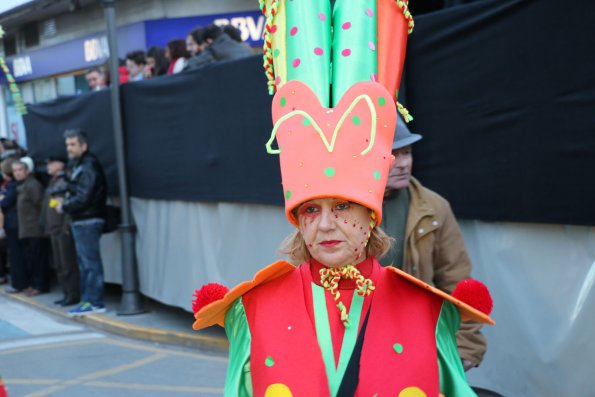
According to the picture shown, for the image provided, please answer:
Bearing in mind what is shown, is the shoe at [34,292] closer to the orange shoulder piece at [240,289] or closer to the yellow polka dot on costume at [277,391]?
the orange shoulder piece at [240,289]

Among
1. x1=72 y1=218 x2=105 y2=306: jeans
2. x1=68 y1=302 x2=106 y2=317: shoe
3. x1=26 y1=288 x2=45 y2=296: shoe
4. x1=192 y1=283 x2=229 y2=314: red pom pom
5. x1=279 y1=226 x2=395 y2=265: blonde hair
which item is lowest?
x1=26 y1=288 x2=45 y2=296: shoe

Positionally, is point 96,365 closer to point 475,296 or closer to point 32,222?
point 32,222

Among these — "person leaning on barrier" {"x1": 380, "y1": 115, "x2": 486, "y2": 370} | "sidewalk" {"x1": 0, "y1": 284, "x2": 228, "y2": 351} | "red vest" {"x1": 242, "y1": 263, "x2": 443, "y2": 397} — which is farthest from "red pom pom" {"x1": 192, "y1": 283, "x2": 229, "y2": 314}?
"sidewalk" {"x1": 0, "y1": 284, "x2": 228, "y2": 351}

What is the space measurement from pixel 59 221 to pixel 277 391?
8.22 metres

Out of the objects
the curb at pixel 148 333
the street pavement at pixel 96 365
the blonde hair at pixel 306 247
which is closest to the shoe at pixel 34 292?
the curb at pixel 148 333

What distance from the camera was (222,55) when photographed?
8438mm

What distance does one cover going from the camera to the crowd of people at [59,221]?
9617 mm

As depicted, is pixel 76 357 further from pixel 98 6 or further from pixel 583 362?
pixel 98 6

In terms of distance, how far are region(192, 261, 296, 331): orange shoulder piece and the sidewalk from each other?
5105 mm

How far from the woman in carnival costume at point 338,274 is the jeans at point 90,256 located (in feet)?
23.0

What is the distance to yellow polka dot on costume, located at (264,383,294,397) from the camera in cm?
268

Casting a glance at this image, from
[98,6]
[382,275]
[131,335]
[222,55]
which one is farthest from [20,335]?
[98,6]

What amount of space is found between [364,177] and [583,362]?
270 cm

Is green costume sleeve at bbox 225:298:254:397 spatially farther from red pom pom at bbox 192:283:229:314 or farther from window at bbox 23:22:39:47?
window at bbox 23:22:39:47
